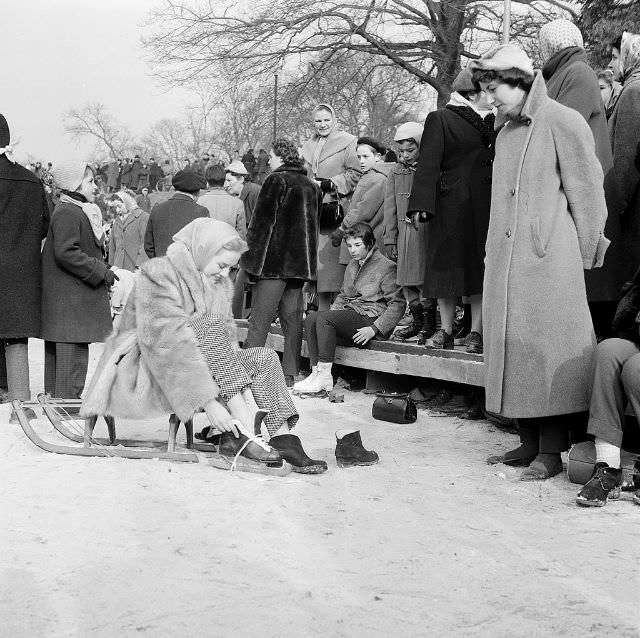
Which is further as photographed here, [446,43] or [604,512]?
[446,43]

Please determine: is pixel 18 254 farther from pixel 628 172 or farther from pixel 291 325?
pixel 628 172

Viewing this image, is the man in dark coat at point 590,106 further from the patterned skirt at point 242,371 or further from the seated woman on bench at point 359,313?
the seated woman on bench at point 359,313

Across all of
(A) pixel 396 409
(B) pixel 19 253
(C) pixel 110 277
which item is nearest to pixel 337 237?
(A) pixel 396 409

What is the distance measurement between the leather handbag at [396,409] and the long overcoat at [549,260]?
166 cm

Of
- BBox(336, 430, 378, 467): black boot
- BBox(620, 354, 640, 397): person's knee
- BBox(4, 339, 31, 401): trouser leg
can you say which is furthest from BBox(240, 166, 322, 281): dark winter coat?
BBox(620, 354, 640, 397): person's knee

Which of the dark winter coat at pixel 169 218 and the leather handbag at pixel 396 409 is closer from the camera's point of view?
the leather handbag at pixel 396 409

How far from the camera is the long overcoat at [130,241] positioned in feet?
36.2

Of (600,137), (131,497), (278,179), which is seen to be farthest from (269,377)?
(278,179)

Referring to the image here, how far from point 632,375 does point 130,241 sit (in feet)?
25.2

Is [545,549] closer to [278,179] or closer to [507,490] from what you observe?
[507,490]

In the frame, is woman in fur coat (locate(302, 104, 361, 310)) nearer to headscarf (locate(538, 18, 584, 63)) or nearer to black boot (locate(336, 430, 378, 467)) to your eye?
headscarf (locate(538, 18, 584, 63))

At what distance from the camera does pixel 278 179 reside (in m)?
7.56

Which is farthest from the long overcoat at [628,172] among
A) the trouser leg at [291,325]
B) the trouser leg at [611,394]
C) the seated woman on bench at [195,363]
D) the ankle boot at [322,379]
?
the trouser leg at [291,325]

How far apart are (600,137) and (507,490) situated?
212cm
